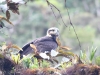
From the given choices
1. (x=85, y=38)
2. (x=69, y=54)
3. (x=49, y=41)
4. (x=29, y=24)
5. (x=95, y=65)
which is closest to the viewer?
(x=95, y=65)

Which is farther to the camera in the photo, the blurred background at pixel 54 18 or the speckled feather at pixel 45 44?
the blurred background at pixel 54 18

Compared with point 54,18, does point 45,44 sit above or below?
below

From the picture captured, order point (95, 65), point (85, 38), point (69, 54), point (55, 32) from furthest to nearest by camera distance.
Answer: point (85, 38), point (55, 32), point (69, 54), point (95, 65)

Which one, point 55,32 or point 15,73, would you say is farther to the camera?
point 55,32

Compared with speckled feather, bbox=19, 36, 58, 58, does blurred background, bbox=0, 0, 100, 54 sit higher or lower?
higher

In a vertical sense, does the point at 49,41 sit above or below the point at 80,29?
below

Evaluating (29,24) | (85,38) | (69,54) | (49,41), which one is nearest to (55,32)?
(49,41)

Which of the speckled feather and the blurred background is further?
the blurred background

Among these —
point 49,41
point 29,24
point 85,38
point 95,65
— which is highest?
point 29,24

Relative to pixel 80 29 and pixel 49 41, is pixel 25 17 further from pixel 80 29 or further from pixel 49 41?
pixel 49 41

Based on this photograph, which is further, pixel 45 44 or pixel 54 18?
pixel 54 18

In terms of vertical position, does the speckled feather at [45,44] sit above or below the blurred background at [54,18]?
below

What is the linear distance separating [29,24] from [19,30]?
1.40 metres

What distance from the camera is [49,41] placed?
19.8 feet
